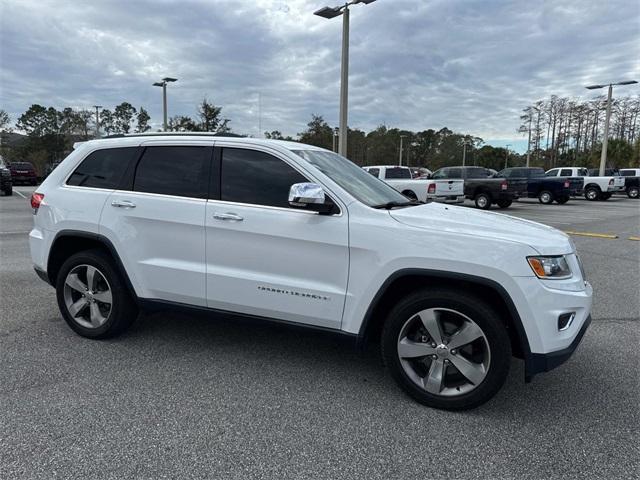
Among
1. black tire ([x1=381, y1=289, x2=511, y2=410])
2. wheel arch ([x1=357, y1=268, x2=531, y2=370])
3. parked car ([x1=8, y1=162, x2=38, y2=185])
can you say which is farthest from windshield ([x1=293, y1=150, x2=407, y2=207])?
parked car ([x1=8, y1=162, x2=38, y2=185])

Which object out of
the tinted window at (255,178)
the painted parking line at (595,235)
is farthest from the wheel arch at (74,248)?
the painted parking line at (595,235)

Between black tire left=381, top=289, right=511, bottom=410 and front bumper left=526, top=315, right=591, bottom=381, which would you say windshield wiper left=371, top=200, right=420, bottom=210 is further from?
front bumper left=526, top=315, right=591, bottom=381

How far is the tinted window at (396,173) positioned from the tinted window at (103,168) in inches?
586

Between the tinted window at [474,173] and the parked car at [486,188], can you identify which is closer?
the parked car at [486,188]

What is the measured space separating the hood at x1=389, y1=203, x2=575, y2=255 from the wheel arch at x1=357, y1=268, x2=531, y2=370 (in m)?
0.29

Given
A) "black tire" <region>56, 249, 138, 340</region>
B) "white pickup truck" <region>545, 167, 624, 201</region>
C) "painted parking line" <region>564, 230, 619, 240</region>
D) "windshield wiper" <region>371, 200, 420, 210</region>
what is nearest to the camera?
"windshield wiper" <region>371, 200, 420, 210</region>

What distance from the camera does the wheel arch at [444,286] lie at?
2.88 meters

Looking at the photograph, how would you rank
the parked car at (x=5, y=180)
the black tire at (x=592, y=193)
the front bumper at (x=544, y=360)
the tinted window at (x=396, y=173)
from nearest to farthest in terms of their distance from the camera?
the front bumper at (x=544, y=360) → the tinted window at (x=396, y=173) → the parked car at (x=5, y=180) → the black tire at (x=592, y=193)

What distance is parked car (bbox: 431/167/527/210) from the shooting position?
19.4 meters

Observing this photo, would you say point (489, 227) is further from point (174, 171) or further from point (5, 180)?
point (5, 180)

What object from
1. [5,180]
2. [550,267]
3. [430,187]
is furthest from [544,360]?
[5,180]

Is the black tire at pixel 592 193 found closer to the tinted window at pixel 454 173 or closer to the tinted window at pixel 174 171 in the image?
the tinted window at pixel 454 173

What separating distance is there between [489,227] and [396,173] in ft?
51.8

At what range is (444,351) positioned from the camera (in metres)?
3.06
